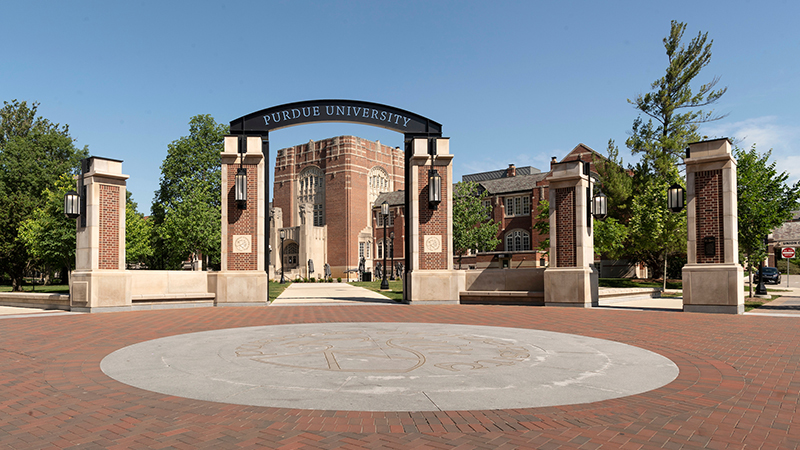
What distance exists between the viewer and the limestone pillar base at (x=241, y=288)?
1758cm

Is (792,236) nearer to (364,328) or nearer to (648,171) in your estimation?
(648,171)

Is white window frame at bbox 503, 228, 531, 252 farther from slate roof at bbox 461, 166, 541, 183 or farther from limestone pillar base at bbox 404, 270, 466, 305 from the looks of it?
limestone pillar base at bbox 404, 270, 466, 305

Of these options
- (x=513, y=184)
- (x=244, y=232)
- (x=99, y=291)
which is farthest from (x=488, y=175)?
(x=99, y=291)

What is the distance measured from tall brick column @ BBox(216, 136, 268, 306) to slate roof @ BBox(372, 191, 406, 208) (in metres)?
48.3

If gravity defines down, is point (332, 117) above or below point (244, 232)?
above

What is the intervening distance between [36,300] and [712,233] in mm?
20526

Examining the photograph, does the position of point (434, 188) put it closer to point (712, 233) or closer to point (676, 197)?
point (676, 197)

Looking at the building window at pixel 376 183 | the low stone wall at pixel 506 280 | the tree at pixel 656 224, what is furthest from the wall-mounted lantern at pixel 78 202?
the building window at pixel 376 183

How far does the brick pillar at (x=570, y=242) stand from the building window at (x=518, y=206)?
38682 millimetres

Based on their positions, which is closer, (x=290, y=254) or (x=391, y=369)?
(x=391, y=369)

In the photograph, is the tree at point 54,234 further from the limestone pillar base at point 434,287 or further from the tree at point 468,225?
the tree at point 468,225

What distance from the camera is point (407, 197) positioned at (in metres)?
18.8

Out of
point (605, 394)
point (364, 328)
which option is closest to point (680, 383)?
point (605, 394)

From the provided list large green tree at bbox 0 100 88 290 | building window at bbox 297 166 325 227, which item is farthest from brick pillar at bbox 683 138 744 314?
building window at bbox 297 166 325 227
